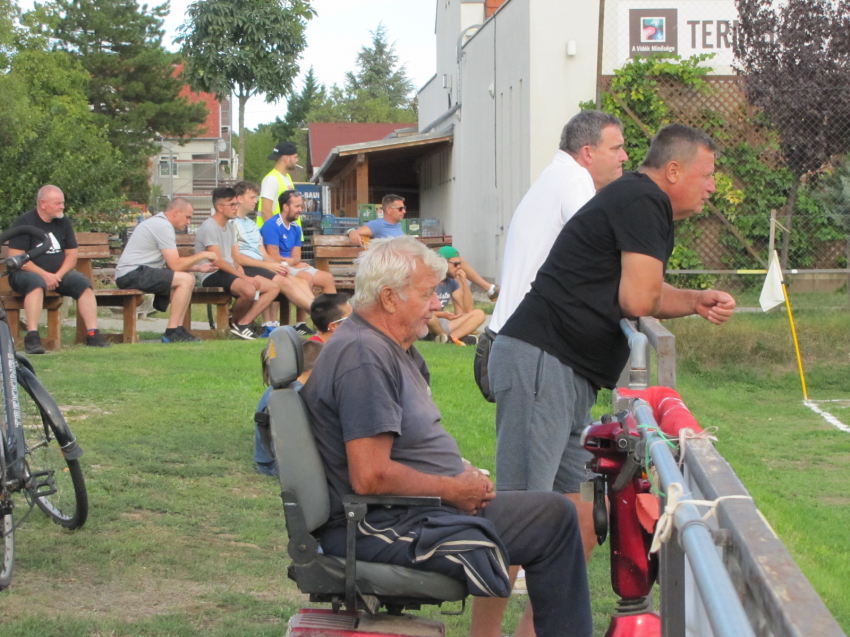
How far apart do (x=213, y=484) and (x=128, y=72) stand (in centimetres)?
5463

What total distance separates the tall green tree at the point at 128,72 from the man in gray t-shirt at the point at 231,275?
4403 centimetres

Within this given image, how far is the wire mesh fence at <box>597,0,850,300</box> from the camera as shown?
15.2m

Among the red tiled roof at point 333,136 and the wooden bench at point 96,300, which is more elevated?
the red tiled roof at point 333,136

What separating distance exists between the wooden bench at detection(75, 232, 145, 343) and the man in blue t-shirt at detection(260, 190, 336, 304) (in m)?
1.68

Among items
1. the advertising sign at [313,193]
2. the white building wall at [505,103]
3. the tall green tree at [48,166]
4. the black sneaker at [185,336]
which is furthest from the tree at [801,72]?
the advertising sign at [313,193]

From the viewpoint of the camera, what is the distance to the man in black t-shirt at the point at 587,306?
3434 mm

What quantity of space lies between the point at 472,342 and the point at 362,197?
1397cm

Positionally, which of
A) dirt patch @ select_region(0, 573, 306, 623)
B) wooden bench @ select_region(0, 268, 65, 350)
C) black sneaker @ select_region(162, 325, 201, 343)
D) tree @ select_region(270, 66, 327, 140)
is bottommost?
dirt patch @ select_region(0, 573, 306, 623)

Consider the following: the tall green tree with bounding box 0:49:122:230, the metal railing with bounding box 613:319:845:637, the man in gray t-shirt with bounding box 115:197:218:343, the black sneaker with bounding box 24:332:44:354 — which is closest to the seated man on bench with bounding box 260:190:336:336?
the man in gray t-shirt with bounding box 115:197:218:343

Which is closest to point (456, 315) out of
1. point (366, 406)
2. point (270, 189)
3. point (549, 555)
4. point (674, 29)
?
point (270, 189)

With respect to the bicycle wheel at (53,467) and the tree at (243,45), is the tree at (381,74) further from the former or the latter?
the bicycle wheel at (53,467)

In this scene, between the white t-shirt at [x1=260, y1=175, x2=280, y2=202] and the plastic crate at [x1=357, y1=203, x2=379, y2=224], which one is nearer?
the white t-shirt at [x1=260, y1=175, x2=280, y2=202]

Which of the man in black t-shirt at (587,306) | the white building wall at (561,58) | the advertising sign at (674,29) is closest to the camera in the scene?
the man in black t-shirt at (587,306)

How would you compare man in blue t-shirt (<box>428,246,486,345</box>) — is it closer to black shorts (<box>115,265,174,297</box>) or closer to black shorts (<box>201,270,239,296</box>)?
black shorts (<box>201,270,239,296</box>)
